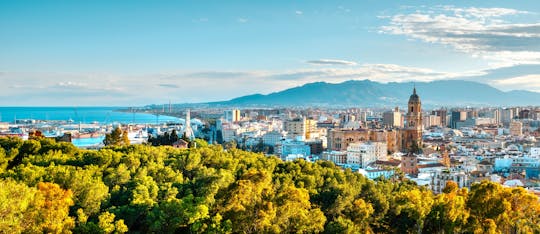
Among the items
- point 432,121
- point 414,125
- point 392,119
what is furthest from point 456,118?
point 414,125

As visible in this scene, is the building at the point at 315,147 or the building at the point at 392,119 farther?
the building at the point at 392,119

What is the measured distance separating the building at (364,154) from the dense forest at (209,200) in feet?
81.3

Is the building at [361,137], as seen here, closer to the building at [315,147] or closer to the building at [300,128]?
the building at [315,147]

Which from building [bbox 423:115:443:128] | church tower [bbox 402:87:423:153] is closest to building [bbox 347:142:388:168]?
church tower [bbox 402:87:423:153]

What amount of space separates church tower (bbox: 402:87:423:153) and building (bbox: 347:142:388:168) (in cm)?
454

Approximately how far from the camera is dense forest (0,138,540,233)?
10.3 m

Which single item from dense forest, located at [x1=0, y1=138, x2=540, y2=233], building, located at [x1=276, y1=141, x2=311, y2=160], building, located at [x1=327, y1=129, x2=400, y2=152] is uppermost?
dense forest, located at [x1=0, y1=138, x2=540, y2=233]

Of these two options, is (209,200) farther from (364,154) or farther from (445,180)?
(364,154)

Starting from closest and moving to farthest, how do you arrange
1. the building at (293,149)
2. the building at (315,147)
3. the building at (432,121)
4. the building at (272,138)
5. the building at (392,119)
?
the building at (293,149)
the building at (315,147)
the building at (272,138)
the building at (392,119)
the building at (432,121)

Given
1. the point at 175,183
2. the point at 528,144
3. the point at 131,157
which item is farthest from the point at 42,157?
the point at 528,144

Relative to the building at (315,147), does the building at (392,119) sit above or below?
above

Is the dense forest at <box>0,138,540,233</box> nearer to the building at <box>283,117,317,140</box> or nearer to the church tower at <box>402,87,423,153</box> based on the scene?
the church tower at <box>402,87,423,153</box>

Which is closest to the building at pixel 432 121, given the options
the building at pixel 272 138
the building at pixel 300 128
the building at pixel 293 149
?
the building at pixel 300 128

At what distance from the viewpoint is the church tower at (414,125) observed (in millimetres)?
48250
